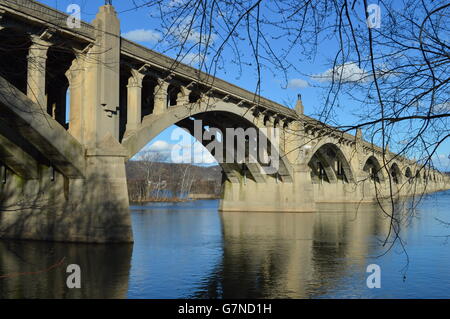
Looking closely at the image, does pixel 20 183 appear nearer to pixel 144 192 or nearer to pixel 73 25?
pixel 73 25

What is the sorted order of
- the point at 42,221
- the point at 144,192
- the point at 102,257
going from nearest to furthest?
the point at 102,257 → the point at 42,221 → the point at 144,192

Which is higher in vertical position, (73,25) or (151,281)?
(73,25)

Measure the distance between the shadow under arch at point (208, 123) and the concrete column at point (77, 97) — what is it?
2538 millimetres

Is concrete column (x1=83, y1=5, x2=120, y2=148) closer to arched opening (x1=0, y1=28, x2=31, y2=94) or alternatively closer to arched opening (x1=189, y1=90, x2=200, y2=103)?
arched opening (x1=0, y1=28, x2=31, y2=94)

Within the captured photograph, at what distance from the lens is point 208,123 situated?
41000 millimetres

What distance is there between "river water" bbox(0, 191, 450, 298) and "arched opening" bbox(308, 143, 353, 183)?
35.4 meters

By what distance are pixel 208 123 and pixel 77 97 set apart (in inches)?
767

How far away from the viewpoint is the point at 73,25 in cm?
2038

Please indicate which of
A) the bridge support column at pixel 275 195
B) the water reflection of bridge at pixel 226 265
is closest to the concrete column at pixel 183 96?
the water reflection of bridge at pixel 226 265

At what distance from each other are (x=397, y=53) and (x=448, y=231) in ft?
95.7

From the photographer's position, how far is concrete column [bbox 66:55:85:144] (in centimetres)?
2197

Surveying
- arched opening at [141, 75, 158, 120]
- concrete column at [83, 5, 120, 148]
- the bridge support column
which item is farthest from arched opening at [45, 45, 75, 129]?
the bridge support column
